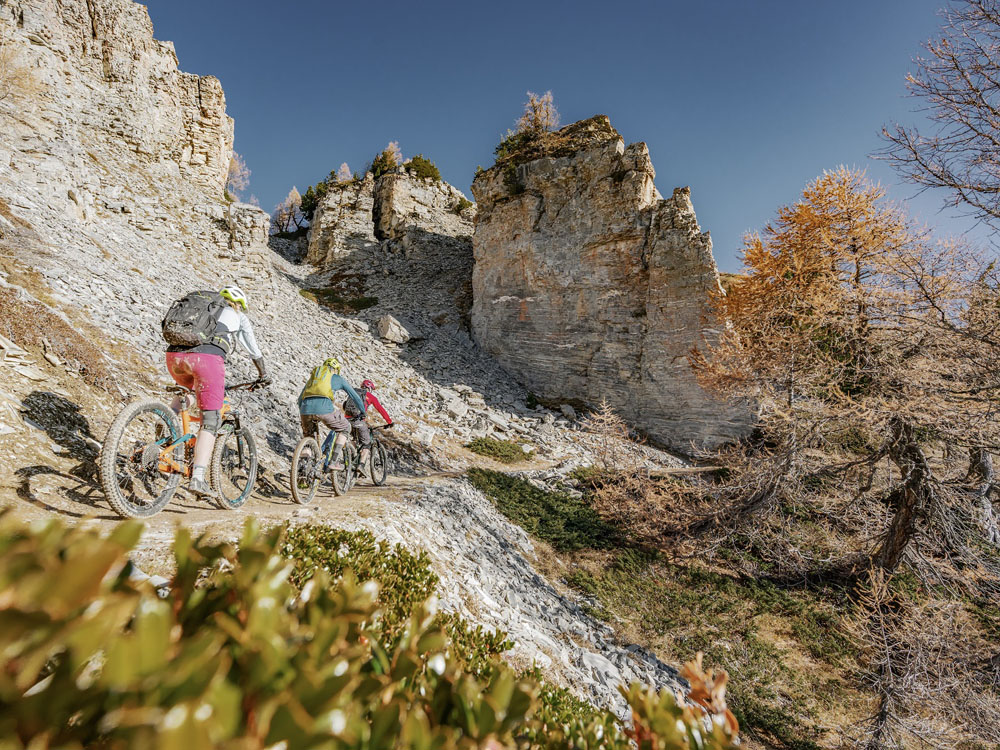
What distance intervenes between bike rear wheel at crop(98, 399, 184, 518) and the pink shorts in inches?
12.7

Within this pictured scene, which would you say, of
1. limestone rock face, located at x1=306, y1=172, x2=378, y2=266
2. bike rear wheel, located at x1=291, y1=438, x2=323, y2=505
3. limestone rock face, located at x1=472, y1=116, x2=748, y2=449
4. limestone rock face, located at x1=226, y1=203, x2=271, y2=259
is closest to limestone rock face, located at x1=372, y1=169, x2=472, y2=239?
limestone rock face, located at x1=306, y1=172, x2=378, y2=266

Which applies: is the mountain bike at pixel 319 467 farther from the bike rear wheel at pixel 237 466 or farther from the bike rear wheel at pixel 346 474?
the bike rear wheel at pixel 237 466

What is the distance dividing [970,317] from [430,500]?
7536 millimetres

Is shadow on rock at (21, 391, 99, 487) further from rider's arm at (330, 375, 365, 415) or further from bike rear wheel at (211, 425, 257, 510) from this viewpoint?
rider's arm at (330, 375, 365, 415)

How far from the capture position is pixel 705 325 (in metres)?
15.8

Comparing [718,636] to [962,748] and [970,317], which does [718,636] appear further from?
[970,317]

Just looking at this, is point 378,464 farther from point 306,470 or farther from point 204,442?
point 204,442

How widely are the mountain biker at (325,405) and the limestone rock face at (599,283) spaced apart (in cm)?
1338

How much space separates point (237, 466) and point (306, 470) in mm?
915

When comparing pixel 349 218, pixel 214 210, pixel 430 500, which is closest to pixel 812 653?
pixel 430 500

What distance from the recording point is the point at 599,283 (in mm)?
18594

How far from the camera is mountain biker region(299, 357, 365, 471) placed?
664cm

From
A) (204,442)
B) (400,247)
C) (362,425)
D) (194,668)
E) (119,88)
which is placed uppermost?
(119,88)

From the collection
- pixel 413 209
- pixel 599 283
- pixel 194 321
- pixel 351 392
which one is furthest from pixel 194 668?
pixel 413 209
